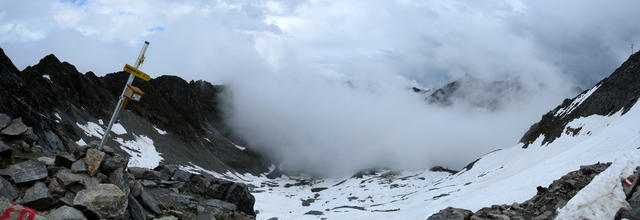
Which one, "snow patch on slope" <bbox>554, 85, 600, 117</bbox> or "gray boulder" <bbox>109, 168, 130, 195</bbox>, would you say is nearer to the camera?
"gray boulder" <bbox>109, 168, 130, 195</bbox>

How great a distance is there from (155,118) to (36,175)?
6557 inches

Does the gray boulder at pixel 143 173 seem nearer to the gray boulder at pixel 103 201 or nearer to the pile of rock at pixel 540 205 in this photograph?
the gray boulder at pixel 103 201

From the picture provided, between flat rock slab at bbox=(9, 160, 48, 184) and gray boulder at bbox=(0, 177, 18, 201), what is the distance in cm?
36

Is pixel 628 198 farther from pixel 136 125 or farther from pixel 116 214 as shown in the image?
pixel 136 125

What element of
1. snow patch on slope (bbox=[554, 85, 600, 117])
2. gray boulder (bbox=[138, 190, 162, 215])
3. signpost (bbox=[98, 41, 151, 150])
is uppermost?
snow patch on slope (bbox=[554, 85, 600, 117])

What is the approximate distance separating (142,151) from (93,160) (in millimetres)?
107455

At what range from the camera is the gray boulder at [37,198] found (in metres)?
10.2

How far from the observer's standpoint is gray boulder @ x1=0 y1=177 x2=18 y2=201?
1022cm

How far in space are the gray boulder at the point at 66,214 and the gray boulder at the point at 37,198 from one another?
44 centimetres

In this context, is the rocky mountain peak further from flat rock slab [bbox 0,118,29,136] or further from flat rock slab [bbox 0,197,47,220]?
flat rock slab [bbox 0,197,47,220]

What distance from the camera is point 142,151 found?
109438mm

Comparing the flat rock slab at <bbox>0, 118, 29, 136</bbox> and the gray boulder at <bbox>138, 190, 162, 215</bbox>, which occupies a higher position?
the flat rock slab at <bbox>0, 118, 29, 136</bbox>

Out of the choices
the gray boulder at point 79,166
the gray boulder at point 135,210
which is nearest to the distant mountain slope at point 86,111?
the gray boulder at point 79,166

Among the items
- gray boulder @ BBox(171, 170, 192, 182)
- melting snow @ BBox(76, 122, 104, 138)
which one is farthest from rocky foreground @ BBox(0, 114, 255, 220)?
melting snow @ BBox(76, 122, 104, 138)
